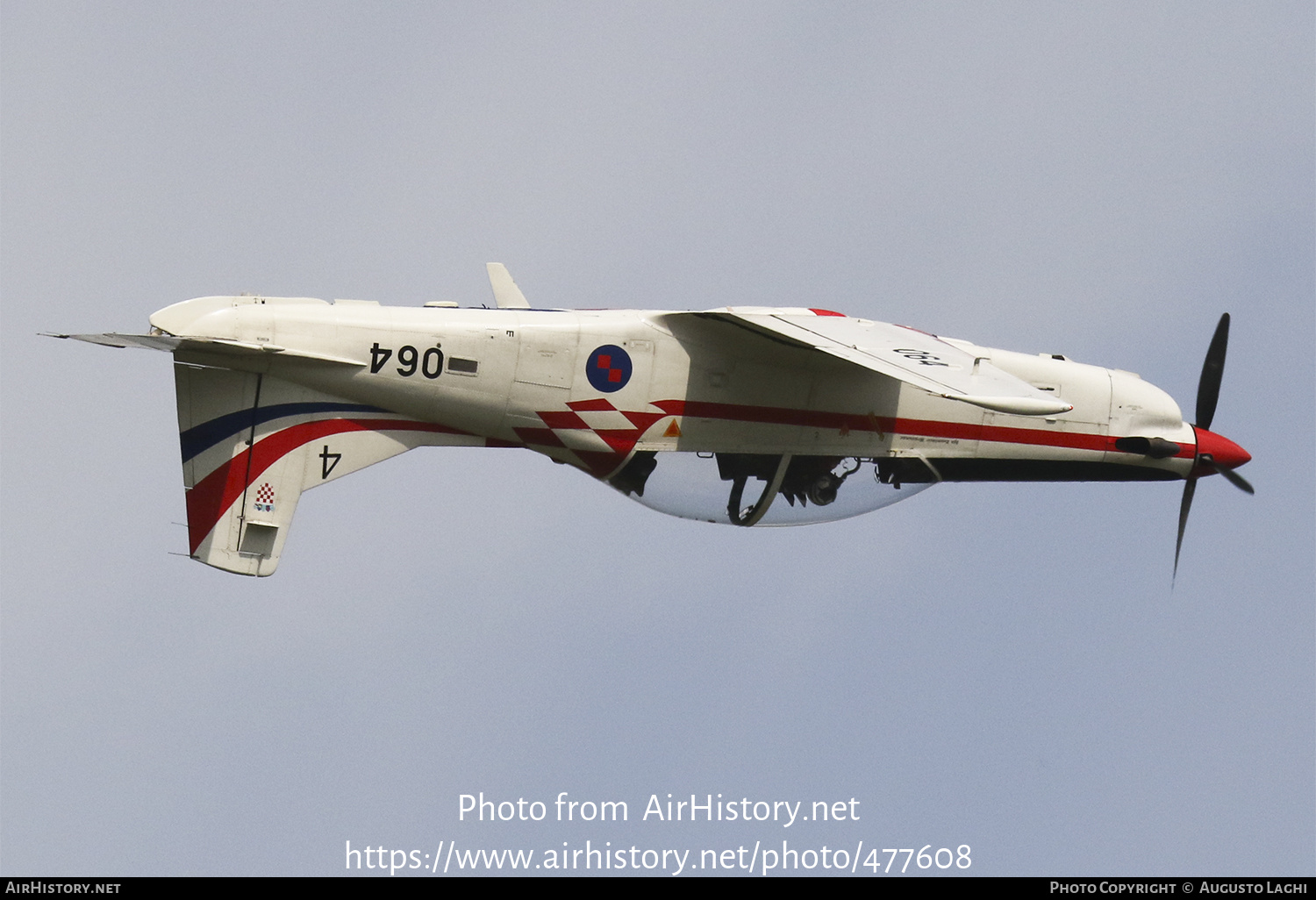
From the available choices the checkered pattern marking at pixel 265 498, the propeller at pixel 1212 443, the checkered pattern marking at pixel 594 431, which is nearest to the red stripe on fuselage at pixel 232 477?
the checkered pattern marking at pixel 265 498

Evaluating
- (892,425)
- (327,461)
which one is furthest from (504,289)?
(892,425)

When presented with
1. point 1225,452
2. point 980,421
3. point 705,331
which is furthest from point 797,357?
point 1225,452

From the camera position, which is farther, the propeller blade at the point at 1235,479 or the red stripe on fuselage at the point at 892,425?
the propeller blade at the point at 1235,479

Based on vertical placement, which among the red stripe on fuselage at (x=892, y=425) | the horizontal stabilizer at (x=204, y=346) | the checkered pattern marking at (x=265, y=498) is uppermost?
the horizontal stabilizer at (x=204, y=346)

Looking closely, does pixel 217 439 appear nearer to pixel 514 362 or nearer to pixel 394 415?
pixel 394 415

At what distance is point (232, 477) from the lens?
24.9 metres

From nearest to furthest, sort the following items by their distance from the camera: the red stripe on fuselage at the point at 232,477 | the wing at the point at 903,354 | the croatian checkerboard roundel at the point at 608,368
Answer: the wing at the point at 903,354, the red stripe on fuselage at the point at 232,477, the croatian checkerboard roundel at the point at 608,368

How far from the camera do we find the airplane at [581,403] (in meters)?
24.5

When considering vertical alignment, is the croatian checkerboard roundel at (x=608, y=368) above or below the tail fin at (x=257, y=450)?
above

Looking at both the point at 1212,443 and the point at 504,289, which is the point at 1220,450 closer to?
the point at 1212,443

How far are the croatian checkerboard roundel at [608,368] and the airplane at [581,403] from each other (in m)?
0.03

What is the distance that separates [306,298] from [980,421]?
1046 cm

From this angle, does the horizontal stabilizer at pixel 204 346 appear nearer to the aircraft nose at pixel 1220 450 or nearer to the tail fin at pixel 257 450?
the tail fin at pixel 257 450

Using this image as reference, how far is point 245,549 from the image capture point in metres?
25.0
